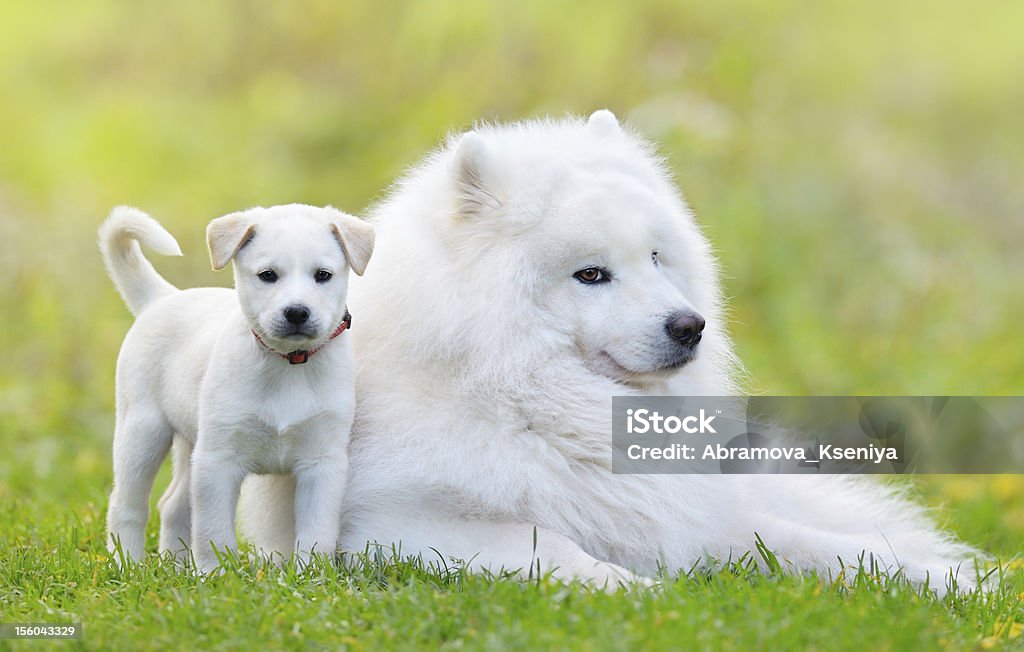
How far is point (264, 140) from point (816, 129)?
5.09m

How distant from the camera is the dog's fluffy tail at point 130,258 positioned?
4289 millimetres

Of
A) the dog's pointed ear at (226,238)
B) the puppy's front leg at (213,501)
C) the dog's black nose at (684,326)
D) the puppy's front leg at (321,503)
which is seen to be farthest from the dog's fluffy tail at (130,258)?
the dog's black nose at (684,326)

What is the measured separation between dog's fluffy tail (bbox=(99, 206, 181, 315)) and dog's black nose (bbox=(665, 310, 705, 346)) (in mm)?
1874

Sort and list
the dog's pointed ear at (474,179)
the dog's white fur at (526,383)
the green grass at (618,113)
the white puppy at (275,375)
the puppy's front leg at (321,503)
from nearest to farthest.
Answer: the white puppy at (275,375)
the puppy's front leg at (321,503)
the dog's white fur at (526,383)
the dog's pointed ear at (474,179)
the green grass at (618,113)

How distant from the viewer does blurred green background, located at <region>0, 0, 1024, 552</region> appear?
30.2ft

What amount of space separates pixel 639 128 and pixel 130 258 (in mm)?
5706

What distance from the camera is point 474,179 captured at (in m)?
3.94

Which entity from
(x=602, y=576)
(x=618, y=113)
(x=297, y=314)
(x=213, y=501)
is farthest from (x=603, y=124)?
(x=618, y=113)

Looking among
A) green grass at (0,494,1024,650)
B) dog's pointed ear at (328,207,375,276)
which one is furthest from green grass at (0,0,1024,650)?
dog's pointed ear at (328,207,375,276)

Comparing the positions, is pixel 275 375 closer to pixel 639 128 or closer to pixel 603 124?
pixel 603 124

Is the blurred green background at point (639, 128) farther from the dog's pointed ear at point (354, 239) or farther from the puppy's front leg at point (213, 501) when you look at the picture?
the dog's pointed ear at point (354, 239)

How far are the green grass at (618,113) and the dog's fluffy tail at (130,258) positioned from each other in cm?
316

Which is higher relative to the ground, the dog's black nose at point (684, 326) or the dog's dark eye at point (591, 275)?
the dog's dark eye at point (591, 275)

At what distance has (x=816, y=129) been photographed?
10.4 metres
